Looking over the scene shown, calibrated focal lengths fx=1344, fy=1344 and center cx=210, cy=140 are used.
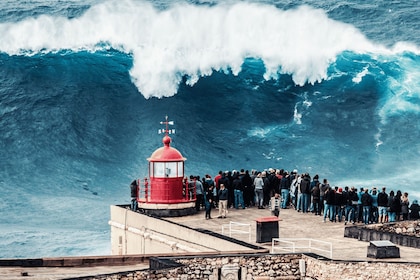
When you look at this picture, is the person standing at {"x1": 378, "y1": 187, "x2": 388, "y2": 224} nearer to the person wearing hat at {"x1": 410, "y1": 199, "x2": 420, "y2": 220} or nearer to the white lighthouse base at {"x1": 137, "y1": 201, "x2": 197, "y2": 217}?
the person wearing hat at {"x1": 410, "y1": 199, "x2": 420, "y2": 220}

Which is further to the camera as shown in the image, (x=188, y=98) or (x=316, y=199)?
(x=188, y=98)

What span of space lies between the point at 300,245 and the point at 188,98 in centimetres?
2949

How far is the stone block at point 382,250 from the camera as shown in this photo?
2834 cm

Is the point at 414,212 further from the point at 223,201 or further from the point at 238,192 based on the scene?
the point at 238,192

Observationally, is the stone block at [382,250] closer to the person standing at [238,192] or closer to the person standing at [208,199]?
the person standing at [208,199]

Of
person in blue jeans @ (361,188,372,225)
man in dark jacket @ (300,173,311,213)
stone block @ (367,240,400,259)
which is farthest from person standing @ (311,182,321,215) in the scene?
stone block @ (367,240,400,259)

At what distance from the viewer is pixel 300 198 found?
36250mm

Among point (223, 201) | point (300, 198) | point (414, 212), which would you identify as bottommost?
point (414, 212)

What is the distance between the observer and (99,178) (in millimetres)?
51594

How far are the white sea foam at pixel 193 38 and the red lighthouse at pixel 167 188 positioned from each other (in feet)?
76.1

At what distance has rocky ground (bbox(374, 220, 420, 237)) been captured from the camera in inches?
1272

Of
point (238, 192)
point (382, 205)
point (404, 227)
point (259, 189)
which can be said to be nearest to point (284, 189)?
point (259, 189)

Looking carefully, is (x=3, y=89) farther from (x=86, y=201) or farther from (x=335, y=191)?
(x=335, y=191)

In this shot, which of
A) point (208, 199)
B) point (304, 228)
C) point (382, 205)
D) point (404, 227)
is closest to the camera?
point (404, 227)
